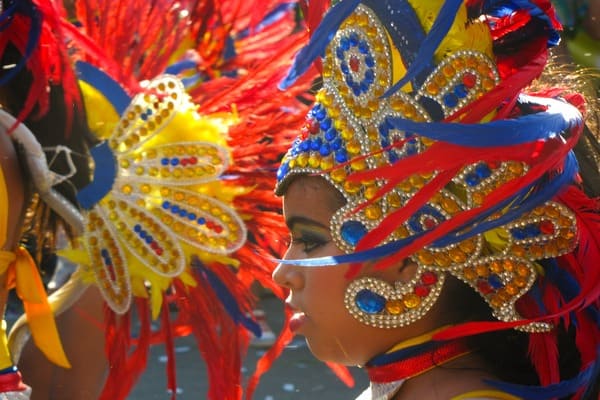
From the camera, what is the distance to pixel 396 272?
158cm

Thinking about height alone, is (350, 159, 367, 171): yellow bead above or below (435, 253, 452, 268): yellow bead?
above

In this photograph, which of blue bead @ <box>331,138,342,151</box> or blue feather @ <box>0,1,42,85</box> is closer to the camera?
blue bead @ <box>331,138,342,151</box>

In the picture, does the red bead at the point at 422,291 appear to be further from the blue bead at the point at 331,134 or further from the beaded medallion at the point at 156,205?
the beaded medallion at the point at 156,205

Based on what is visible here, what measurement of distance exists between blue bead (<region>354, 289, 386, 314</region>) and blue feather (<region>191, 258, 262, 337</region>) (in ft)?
3.28

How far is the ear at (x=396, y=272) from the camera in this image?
158cm

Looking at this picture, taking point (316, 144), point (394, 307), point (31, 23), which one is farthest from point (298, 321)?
point (31, 23)

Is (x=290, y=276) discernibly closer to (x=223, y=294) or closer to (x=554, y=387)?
(x=554, y=387)

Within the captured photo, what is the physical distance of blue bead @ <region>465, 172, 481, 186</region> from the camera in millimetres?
1528

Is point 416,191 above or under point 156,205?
above

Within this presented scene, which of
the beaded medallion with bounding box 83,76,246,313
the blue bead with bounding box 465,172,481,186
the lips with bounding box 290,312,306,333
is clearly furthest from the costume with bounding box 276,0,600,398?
the beaded medallion with bounding box 83,76,246,313

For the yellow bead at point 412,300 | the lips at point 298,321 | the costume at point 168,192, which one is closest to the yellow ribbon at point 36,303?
the costume at point 168,192

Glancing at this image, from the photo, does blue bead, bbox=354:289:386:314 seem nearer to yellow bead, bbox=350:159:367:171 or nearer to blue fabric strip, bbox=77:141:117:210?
yellow bead, bbox=350:159:367:171

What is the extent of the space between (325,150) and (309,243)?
0.49ft

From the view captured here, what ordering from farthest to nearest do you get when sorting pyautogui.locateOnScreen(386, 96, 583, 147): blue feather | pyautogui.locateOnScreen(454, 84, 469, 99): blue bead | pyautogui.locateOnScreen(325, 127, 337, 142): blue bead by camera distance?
1. pyautogui.locateOnScreen(325, 127, 337, 142): blue bead
2. pyautogui.locateOnScreen(454, 84, 469, 99): blue bead
3. pyautogui.locateOnScreen(386, 96, 583, 147): blue feather
